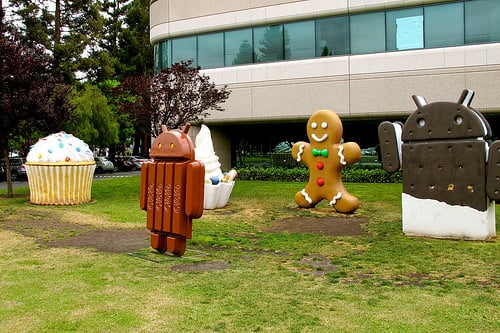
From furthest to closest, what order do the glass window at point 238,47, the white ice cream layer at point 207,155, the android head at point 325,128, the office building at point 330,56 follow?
the glass window at point 238,47 < the office building at point 330,56 < the white ice cream layer at point 207,155 < the android head at point 325,128

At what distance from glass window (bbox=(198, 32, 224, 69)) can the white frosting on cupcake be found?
35.0 feet

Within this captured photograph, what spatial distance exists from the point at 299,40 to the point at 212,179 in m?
11.1

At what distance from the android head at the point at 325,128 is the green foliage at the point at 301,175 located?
9.41 m

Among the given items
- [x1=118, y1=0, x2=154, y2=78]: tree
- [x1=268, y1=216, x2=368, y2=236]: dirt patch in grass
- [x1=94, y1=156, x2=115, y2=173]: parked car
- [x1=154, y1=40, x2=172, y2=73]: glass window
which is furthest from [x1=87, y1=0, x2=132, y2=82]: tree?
[x1=268, y1=216, x2=368, y2=236]: dirt patch in grass

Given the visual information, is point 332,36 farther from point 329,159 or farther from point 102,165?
point 102,165

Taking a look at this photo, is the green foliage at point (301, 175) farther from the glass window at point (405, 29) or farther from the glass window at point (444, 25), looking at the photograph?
the glass window at point (444, 25)

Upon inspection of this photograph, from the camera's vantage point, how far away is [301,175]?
23375 millimetres

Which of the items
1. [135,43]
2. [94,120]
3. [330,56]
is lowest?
[94,120]

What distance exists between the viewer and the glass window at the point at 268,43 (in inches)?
907

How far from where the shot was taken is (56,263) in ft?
24.3

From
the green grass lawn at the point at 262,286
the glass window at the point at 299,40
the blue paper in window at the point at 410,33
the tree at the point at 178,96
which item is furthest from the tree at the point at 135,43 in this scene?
the green grass lawn at the point at 262,286

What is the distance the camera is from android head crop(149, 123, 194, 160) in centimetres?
747

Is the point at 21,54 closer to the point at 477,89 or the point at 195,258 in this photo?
the point at 195,258

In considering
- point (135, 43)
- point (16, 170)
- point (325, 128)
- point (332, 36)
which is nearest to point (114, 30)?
point (135, 43)
